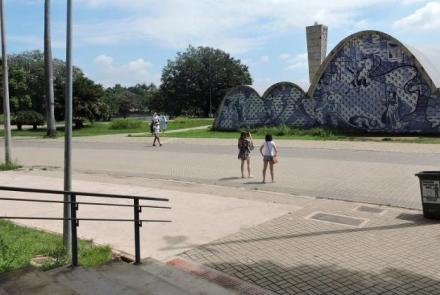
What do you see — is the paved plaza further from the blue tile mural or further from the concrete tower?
the concrete tower

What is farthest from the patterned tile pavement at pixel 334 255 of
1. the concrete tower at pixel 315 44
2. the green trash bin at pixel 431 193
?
the concrete tower at pixel 315 44

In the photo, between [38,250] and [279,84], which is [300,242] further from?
[279,84]

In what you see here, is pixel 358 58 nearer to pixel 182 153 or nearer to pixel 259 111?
pixel 259 111

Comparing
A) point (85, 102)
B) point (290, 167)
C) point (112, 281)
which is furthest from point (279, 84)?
point (112, 281)

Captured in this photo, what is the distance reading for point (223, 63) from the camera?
81688 millimetres

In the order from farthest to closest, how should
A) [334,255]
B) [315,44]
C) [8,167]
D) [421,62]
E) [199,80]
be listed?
[199,80], [315,44], [421,62], [8,167], [334,255]

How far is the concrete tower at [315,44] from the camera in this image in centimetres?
3741

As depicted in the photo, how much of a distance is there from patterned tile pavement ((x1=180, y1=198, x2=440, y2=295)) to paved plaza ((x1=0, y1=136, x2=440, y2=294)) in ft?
0.05

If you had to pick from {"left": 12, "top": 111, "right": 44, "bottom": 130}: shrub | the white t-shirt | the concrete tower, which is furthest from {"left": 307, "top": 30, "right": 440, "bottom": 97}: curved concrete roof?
{"left": 12, "top": 111, "right": 44, "bottom": 130}: shrub

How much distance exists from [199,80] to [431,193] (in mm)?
73131

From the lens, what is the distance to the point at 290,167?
1605 centimetres

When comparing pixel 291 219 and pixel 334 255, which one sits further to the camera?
pixel 291 219

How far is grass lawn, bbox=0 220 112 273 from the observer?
6702mm

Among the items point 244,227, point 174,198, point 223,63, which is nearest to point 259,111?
point 174,198
